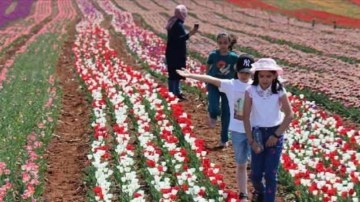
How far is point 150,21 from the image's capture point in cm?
3747

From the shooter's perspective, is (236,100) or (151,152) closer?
(236,100)

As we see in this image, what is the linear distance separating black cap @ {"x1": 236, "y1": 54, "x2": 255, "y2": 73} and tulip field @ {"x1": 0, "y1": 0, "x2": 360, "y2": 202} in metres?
1.16

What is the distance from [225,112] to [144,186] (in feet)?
6.36

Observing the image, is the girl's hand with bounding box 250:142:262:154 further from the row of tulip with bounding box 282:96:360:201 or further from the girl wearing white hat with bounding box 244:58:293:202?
→ the row of tulip with bounding box 282:96:360:201

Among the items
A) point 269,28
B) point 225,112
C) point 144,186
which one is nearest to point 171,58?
point 225,112

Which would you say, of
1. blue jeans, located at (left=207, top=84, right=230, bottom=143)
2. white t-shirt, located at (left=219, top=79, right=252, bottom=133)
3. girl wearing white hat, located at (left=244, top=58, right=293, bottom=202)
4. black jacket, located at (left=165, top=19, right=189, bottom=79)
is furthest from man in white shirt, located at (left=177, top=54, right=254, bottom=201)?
black jacket, located at (left=165, top=19, right=189, bottom=79)

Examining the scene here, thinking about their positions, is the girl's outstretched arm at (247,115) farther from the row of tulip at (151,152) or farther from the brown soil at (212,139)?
the brown soil at (212,139)

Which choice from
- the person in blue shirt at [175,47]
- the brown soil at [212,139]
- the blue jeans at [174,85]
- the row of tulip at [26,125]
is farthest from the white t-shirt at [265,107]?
the blue jeans at [174,85]

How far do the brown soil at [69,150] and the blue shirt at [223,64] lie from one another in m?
2.43

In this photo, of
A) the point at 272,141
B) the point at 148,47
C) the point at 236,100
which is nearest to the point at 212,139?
the point at 236,100

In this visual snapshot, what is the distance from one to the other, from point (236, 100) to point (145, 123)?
2.88 meters

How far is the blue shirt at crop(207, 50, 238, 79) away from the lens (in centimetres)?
958

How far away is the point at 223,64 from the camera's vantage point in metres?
9.66

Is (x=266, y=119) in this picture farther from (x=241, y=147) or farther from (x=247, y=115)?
(x=241, y=147)
